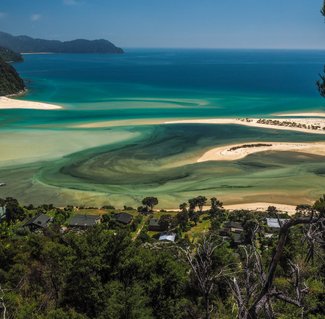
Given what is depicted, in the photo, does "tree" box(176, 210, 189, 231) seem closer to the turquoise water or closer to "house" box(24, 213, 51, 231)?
the turquoise water


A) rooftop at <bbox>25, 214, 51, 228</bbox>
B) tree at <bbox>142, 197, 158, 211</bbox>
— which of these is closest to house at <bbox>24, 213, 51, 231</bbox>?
rooftop at <bbox>25, 214, 51, 228</bbox>

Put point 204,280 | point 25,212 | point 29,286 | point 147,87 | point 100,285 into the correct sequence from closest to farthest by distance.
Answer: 1. point 204,280
2. point 100,285
3. point 29,286
4. point 25,212
5. point 147,87

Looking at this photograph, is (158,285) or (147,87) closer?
(158,285)

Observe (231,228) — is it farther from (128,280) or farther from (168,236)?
(128,280)

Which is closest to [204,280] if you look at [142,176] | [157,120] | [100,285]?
[100,285]

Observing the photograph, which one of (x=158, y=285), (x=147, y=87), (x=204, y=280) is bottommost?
(x=158, y=285)

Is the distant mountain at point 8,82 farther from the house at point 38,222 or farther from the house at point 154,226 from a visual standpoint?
the house at point 154,226

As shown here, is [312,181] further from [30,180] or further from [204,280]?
[204,280]

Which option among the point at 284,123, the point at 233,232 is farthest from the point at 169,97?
the point at 233,232
